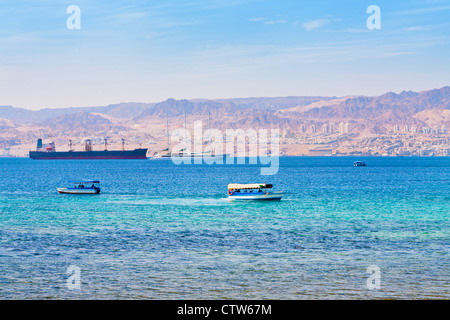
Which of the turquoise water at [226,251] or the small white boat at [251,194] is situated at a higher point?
the small white boat at [251,194]

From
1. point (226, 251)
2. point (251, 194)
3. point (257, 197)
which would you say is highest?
point (251, 194)

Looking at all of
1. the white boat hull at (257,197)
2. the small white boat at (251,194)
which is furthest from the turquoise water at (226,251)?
the small white boat at (251,194)

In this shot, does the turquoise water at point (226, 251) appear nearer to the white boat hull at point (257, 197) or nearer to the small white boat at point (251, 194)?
the white boat hull at point (257, 197)

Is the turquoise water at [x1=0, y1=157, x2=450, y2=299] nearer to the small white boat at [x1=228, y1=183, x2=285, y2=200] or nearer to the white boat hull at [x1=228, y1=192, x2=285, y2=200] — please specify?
the white boat hull at [x1=228, y1=192, x2=285, y2=200]

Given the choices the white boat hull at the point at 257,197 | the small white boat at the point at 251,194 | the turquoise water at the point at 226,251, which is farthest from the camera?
the small white boat at the point at 251,194

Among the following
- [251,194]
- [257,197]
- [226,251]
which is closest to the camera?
[226,251]

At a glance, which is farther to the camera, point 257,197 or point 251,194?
point 251,194

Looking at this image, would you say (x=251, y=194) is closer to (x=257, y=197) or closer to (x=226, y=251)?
(x=257, y=197)

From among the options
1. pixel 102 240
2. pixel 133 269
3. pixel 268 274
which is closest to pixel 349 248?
pixel 268 274

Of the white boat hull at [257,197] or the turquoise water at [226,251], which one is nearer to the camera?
the turquoise water at [226,251]

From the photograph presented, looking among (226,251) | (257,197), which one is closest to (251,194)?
(257,197)

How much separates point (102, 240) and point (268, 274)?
2188 cm

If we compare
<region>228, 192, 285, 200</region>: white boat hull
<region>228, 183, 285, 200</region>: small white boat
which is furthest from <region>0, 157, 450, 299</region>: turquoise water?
<region>228, 183, 285, 200</region>: small white boat

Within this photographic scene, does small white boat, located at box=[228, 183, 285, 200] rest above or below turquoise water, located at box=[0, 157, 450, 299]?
above
